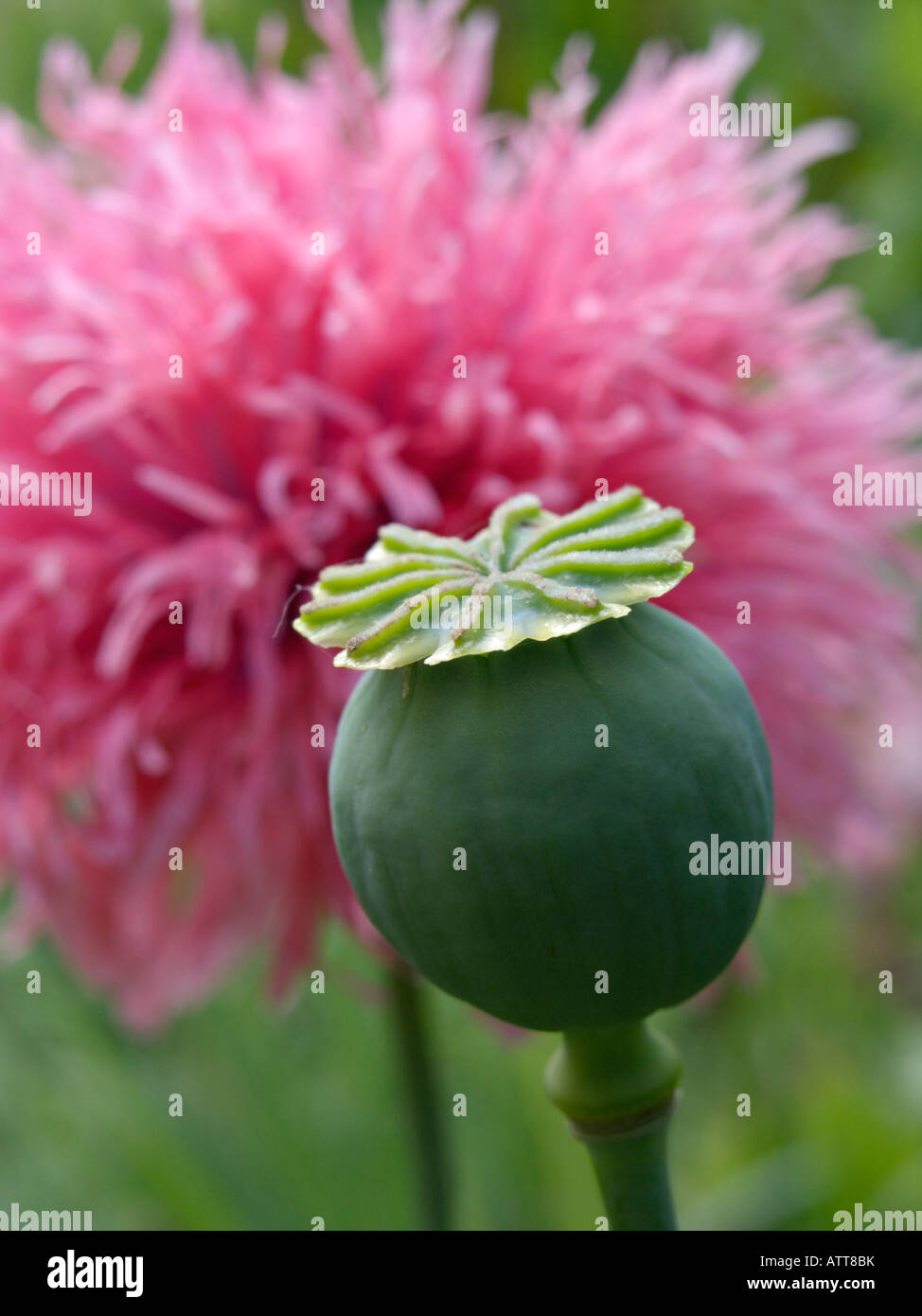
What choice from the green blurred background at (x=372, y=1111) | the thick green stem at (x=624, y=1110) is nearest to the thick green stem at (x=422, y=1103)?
the green blurred background at (x=372, y=1111)
